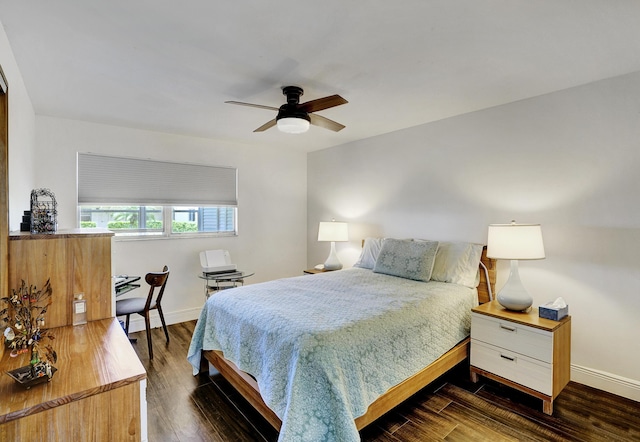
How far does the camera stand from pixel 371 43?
187 centimetres

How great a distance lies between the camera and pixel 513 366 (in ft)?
7.66

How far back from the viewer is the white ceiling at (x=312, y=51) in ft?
5.18

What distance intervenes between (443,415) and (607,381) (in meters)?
1.40

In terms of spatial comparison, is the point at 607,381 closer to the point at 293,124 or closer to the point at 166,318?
the point at 293,124

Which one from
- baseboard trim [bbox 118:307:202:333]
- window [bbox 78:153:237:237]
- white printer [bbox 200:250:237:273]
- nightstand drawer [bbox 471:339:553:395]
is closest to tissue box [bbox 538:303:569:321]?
nightstand drawer [bbox 471:339:553:395]

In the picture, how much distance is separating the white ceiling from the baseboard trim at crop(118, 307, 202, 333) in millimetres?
2319

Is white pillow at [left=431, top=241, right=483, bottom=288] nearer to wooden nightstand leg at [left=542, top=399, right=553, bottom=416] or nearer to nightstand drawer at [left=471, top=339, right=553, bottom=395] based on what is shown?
nightstand drawer at [left=471, top=339, right=553, bottom=395]

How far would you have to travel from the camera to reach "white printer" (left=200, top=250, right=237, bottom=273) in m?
3.95

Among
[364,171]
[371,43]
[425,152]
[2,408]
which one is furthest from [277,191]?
[2,408]

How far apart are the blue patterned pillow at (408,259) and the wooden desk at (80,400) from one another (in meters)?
2.42

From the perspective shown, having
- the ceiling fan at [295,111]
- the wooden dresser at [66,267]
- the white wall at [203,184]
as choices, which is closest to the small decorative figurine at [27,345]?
the wooden dresser at [66,267]

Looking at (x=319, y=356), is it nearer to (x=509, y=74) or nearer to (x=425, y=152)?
(x=509, y=74)

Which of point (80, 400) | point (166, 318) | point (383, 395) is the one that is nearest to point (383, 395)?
point (383, 395)

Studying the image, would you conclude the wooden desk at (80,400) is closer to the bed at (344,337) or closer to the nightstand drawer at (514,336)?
the bed at (344,337)
